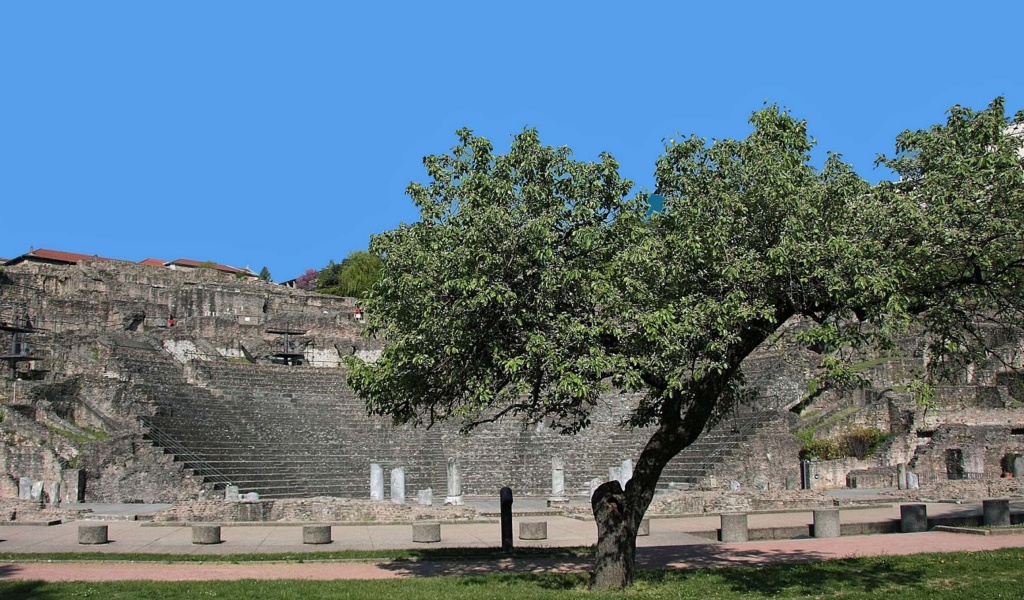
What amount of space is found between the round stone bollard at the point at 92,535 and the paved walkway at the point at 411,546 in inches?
12.5

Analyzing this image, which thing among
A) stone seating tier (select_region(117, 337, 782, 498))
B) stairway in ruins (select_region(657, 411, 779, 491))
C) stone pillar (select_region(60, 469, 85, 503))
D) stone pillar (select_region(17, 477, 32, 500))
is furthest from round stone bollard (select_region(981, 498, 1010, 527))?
stone pillar (select_region(60, 469, 85, 503))

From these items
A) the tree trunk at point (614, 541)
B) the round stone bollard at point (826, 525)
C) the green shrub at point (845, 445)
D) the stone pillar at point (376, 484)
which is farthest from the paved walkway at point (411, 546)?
the green shrub at point (845, 445)

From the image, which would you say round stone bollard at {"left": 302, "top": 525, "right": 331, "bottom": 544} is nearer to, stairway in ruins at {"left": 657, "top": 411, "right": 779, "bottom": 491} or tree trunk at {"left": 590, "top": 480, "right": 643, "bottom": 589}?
tree trunk at {"left": 590, "top": 480, "right": 643, "bottom": 589}

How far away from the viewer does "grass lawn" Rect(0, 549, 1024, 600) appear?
12.7 m

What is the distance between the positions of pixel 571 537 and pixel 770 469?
41.4 feet

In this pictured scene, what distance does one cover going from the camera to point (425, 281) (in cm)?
1371

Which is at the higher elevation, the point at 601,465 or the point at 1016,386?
the point at 1016,386

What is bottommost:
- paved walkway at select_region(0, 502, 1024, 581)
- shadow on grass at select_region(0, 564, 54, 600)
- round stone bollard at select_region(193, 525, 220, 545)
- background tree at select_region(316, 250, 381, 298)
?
paved walkway at select_region(0, 502, 1024, 581)

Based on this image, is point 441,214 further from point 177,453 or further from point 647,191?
point 177,453

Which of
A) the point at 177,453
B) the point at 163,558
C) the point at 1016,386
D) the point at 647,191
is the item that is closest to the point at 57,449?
the point at 177,453

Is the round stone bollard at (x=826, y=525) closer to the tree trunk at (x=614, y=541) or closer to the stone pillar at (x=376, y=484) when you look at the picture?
the tree trunk at (x=614, y=541)

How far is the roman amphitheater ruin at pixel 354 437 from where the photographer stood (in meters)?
29.6

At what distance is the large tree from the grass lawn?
1050 millimetres

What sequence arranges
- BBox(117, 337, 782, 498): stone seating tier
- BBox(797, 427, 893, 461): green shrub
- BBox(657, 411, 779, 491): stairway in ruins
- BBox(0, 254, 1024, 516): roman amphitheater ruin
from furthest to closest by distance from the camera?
→ BBox(797, 427, 893, 461): green shrub < BBox(117, 337, 782, 498): stone seating tier < BBox(657, 411, 779, 491): stairway in ruins < BBox(0, 254, 1024, 516): roman amphitheater ruin
